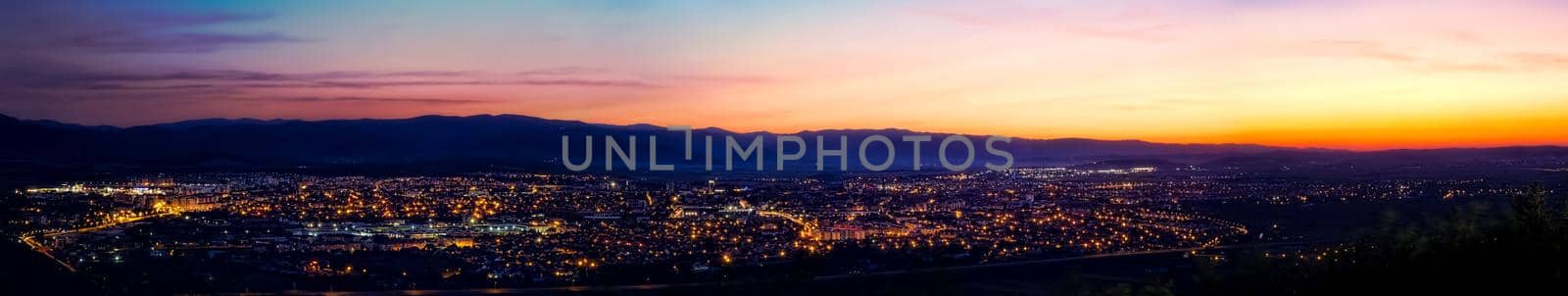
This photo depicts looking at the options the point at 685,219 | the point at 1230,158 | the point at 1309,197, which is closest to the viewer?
the point at 685,219

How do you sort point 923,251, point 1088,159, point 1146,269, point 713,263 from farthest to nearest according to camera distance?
point 1088,159, point 923,251, point 713,263, point 1146,269

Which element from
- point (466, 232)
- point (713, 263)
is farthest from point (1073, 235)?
point (466, 232)

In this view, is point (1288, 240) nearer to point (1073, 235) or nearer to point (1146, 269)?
point (1073, 235)

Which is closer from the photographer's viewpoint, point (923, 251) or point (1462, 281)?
point (1462, 281)

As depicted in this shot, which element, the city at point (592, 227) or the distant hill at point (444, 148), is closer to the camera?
the city at point (592, 227)

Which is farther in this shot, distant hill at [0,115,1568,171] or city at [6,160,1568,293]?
distant hill at [0,115,1568,171]

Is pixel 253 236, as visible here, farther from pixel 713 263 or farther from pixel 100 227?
pixel 713 263

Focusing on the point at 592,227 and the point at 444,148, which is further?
the point at 444,148
